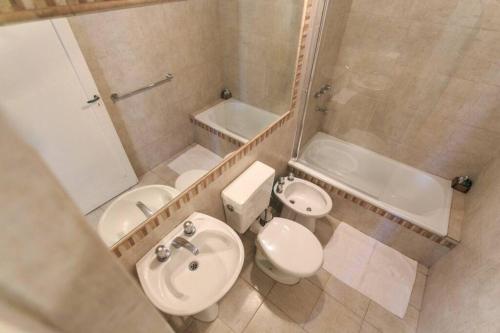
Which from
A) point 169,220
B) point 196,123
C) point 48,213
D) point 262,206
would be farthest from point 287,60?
point 48,213

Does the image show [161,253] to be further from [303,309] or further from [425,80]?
[425,80]

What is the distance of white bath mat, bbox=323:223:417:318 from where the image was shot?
1.60 meters

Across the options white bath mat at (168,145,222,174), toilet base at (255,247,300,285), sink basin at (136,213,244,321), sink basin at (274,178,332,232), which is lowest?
toilet base at (255,247,300,285)

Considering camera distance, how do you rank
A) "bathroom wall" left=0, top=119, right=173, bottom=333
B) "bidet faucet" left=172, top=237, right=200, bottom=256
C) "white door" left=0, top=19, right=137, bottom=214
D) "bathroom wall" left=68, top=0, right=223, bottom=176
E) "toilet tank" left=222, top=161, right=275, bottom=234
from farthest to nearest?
"toilet tank" left=222, top=161, right=275, bottom=234 → "bidet faucet" left=172, top=237, right=200, bottom=256 → "bathroom wall" left=68, top=0, right=223, bottom=176 → "white door" left=0, top=19, right=137, bottom=214 → "bathroom wall" left=0, top=119, right=173, bottom=333

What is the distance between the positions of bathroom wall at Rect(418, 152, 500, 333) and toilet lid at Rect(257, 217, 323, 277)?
0.67 metres

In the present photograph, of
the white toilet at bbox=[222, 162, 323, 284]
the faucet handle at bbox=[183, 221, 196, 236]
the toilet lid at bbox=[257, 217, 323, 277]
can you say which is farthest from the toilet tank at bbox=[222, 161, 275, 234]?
the faucet handle at bbox=[183, 221, 196, 236]

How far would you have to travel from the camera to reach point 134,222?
98 cm

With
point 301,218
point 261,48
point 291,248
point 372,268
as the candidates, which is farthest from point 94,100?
point 372,268

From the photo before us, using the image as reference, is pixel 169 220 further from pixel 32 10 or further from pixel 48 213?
pixel 48 213

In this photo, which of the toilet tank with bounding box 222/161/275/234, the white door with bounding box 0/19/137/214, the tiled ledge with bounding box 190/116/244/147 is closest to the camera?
the white door with bounding box 0/19/137/214

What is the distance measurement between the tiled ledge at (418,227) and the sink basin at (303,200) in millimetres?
105

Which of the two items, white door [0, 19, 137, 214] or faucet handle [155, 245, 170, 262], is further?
faucet handle [155, 245, 170, 262]

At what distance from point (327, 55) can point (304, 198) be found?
117cm

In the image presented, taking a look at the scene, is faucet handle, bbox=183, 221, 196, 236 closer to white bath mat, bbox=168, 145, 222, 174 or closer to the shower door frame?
white bath mat, bbox=168, 145, 222, 174
